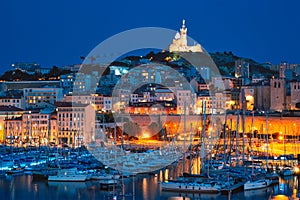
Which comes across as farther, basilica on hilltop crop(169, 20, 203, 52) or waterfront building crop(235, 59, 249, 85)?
basilica on hilltop crop(169, 20, 203, 52)

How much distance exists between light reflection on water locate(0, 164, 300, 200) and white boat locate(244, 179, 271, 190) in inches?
6.6

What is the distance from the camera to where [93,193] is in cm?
1639

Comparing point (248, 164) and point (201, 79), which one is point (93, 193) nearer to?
point (248, 164)

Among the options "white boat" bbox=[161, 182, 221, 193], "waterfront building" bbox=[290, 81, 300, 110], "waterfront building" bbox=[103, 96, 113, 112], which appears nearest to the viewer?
"white boat" bbox=[161, 182, 221, 193]

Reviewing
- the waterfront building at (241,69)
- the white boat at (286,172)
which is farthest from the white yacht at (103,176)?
the waterfront building at (241,69)

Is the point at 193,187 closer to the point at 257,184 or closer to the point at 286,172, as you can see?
the point at 257,184

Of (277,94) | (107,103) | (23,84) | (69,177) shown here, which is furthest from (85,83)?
(69,177)

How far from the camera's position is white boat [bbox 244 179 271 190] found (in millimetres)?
16391

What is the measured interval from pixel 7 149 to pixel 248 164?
950cm

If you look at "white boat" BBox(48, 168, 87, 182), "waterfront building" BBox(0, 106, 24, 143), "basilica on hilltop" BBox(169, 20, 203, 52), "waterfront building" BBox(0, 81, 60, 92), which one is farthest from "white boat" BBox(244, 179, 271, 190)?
"basilica on hilltop" BBox(169, 20, 203, 52)

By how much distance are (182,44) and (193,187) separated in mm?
38710

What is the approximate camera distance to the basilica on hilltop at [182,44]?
53.7m

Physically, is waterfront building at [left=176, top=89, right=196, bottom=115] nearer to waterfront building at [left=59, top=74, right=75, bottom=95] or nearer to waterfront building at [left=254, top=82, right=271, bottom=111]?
waterfront building at [left=254, top=82, right=271, bottom=111]

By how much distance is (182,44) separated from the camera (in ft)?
178
